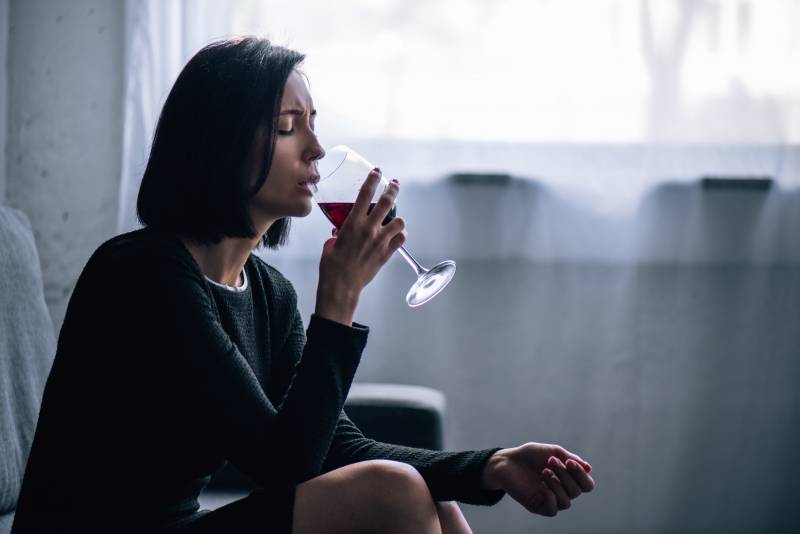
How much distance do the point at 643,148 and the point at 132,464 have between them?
132cm

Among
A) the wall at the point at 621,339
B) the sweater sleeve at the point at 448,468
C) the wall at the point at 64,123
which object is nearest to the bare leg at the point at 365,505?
the sweater sleeve at the point at 448,468

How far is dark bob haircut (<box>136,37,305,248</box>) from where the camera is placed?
1.03 metres

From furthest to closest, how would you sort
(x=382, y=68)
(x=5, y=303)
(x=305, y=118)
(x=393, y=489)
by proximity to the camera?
(x=382, y=68), (x=5, y=303), (x=305, y=118), (x=393, y=489)

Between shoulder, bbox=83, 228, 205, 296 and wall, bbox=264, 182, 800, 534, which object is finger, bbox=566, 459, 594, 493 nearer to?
shoulder, bbox=83, 228, 205, 296

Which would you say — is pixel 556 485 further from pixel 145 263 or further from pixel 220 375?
pixel 145 263

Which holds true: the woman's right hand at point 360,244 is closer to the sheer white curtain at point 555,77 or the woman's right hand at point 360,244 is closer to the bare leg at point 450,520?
the bare leg at point 450,520

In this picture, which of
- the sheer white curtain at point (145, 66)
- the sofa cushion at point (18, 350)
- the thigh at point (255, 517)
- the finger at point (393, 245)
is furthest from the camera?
the sheer white curtain at point (145, 66)

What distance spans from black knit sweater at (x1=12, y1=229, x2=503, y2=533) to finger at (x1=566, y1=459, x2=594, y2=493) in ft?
0.94

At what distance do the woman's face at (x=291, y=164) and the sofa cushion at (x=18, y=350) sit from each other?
0.43 metres

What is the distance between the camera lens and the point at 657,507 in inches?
74.8

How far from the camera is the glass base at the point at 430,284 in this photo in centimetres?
108

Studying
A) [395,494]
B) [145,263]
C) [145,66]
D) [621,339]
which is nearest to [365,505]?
[395,494]

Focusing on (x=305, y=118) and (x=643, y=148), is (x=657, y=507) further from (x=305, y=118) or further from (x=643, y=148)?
(x=305, y=118)

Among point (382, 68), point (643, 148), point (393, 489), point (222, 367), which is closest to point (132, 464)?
point (222, 367)
